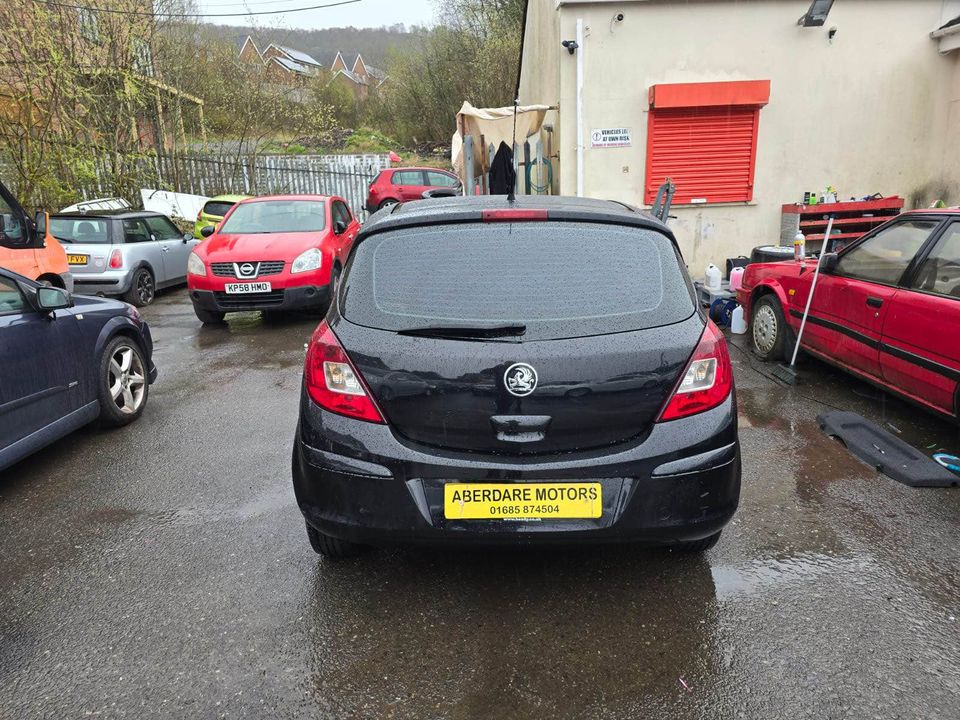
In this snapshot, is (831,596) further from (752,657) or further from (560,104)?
(560,104)

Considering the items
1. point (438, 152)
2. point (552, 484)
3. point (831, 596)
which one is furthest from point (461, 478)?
point (438, 152)

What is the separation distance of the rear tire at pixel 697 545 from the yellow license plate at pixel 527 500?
800 mm

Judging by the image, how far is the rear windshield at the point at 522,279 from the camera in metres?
2.54

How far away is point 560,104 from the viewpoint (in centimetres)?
1038

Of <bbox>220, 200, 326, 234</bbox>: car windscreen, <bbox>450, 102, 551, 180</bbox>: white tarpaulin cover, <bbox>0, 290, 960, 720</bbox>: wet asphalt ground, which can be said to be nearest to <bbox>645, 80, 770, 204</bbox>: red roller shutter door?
<bbox>450, 102, 551, 180</bbox>: white tarpaulin cover

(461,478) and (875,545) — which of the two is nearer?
(461,478)

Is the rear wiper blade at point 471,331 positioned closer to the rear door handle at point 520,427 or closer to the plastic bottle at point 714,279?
the rear door handle at point 520,427

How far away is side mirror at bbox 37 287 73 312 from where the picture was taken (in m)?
4.16

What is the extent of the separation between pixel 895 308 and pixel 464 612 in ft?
12.1

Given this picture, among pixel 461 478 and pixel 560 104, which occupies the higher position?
pixel 560 104

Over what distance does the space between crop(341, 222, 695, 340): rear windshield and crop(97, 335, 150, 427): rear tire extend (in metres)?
2.92

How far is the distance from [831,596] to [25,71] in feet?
53.6

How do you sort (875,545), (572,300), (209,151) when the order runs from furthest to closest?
(209,151), (875,545), (572,300)

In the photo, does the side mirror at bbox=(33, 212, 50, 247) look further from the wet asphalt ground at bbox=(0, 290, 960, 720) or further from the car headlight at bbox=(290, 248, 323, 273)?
the wet asphalt ground at bbox=(0, 290, 960, 720)
